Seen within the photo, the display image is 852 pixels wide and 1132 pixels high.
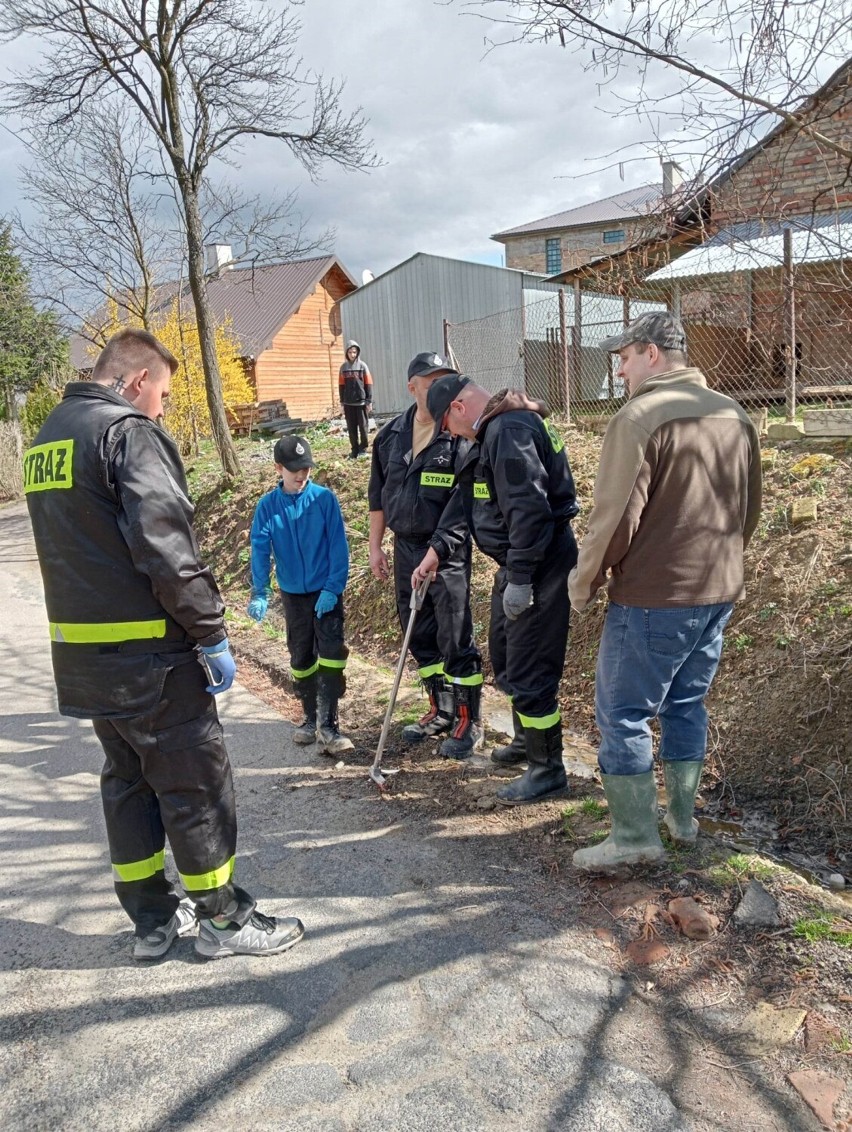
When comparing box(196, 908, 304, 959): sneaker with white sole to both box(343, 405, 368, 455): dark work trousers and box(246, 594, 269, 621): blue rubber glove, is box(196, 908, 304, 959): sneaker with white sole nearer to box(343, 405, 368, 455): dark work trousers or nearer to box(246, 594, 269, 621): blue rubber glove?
box(246, 594, 269, 621): blue rubber glove

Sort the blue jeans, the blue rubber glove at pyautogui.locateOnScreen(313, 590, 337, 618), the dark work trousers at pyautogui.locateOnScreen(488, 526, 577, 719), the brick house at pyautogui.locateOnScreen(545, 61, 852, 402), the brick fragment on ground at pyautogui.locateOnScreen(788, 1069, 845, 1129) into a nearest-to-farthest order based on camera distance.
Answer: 1. the brick fragment on ground at pyautogui.locateOnScreen(788, 1069, 845, 1129)
2. the blue jeans
3. the brick house at pyautogui.locateOnScreen(545, 61, 852, 402)
4. the dark work trousers at pyautogui.locateOnScreen(488, 526, 577, 719)
5. the blue rubber glove at pyautogui.locateOnScreen(313, 590, 337, 618)

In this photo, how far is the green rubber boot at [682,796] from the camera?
3305mm

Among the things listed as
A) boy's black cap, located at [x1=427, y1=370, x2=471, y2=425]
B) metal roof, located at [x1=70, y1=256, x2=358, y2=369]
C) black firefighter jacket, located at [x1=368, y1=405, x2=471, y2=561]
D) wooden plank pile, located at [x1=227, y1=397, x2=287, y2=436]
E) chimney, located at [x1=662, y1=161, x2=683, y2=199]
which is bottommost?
black firefighter jacket, located at [x1=368, y1=405, x2=471, y2=561]

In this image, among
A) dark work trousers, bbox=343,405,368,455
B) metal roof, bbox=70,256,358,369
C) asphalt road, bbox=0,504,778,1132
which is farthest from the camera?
metal roof, bbox=70,256,358,369

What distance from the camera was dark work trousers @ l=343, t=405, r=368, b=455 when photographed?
1201cm

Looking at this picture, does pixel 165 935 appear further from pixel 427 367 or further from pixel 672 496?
pixel 427 367

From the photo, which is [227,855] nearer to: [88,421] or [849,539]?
[88,421]

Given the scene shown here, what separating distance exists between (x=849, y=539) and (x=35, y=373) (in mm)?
28078

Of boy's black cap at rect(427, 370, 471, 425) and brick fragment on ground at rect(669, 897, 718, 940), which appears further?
boy's black cap at rect(427, 370, 471, 425)

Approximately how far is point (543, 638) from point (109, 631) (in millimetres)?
2079

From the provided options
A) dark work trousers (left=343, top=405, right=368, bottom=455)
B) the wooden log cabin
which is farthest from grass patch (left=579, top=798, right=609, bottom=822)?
the wooden log cabin

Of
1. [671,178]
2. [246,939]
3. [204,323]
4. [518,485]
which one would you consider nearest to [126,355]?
[518,485]

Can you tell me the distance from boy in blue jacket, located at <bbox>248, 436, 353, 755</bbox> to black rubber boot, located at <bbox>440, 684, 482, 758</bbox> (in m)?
0.62

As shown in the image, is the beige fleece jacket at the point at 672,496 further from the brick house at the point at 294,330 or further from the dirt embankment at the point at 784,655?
the brick house at the point at 294,330
